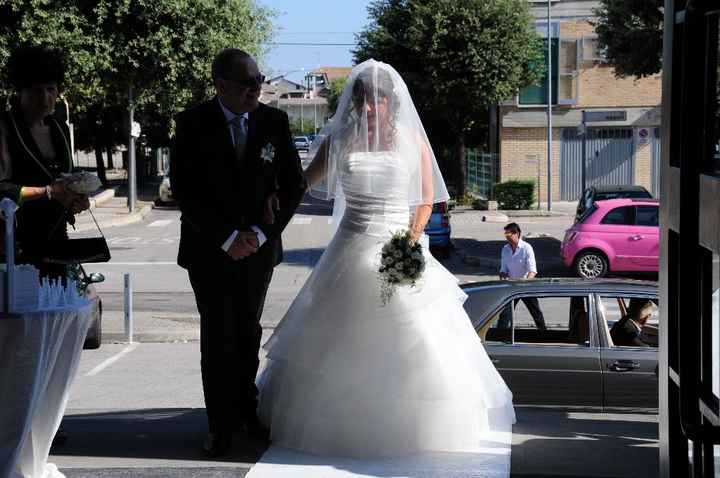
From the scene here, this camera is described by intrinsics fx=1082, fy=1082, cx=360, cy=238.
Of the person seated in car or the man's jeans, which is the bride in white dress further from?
the person seated in car

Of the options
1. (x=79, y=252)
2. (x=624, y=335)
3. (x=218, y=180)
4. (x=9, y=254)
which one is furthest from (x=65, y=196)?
(x=624, y=335)

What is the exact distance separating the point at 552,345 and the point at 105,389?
4795 millimetres

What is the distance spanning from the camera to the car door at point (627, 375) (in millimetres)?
9156

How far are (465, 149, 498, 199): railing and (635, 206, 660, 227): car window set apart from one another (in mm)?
20156

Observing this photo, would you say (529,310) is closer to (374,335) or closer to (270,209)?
(374,335)

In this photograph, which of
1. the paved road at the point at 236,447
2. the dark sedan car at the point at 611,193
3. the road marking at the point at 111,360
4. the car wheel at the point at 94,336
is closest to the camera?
the paved road at the point at 236,447

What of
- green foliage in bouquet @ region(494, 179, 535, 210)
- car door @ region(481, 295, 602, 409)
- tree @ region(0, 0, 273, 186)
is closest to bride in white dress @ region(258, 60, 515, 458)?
car door @ region(481, 295, 602, 409)

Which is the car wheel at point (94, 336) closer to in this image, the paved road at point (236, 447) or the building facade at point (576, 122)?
the paved road at point (236, 447)

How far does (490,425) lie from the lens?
5840 mm

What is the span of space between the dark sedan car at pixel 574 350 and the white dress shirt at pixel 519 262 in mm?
4953

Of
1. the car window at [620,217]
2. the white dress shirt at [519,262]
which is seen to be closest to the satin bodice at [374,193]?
the white dress shirt at [519,262]

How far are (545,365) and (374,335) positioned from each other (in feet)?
13.3

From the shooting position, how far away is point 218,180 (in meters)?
5.36

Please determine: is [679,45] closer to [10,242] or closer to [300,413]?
[10,242]
